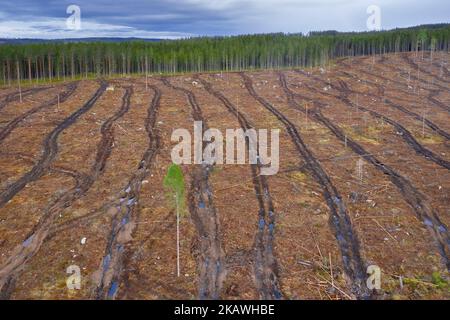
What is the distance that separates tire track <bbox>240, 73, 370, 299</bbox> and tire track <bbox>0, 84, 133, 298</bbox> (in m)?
10.6

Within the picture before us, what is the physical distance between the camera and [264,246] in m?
14.1

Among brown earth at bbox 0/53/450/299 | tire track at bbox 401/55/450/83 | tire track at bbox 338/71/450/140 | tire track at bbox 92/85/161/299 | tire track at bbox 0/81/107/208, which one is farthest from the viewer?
tire track at bbox 401/55/450/83

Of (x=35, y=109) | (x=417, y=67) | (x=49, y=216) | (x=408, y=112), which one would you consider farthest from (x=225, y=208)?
(x=417, y=67)

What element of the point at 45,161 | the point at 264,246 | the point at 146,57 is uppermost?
the point at 146,57

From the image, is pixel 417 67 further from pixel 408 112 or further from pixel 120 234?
→ pixel 120 234

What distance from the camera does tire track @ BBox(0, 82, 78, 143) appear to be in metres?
27.6

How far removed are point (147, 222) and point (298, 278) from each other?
6.53m

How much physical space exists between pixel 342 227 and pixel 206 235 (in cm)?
544

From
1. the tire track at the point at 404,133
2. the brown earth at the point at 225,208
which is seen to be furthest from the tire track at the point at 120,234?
the tire track at the point at 404,133

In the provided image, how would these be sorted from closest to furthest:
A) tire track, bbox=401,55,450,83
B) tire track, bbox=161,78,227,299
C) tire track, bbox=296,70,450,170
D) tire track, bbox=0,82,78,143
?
tire track, bbox=161,78,227,299
tire track, bbox=296,70,450,170
tire track, bbox=0,82,78,143
tire track, bbox=401,55,450,83

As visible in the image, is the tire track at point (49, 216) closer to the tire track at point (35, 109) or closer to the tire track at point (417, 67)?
the tire track at point (35, 109)

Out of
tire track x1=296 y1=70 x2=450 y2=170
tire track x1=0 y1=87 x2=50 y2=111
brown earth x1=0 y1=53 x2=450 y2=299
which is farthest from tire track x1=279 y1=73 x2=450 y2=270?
tire track x1=0 y1=87 x2=50 y2=111

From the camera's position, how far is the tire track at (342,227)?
12.2 m

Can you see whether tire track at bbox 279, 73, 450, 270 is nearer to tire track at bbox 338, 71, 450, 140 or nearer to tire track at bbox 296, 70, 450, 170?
tire track at bbox 296, 70, 450, 170
